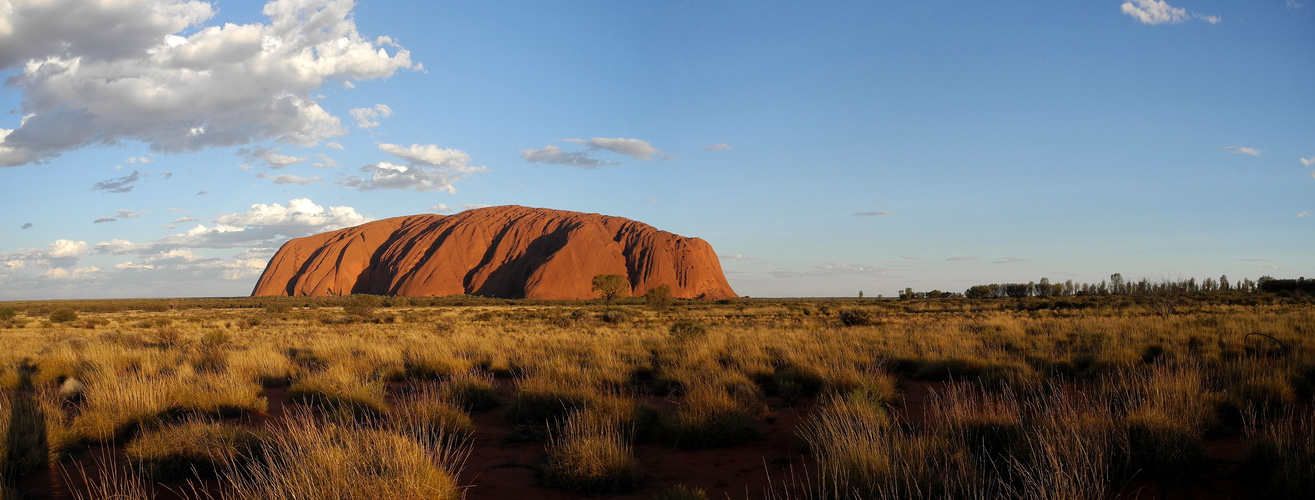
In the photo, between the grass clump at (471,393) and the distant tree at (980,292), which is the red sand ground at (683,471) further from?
the distant tree at (980,292)

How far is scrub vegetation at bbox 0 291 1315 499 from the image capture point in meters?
4.04

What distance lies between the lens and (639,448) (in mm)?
5977

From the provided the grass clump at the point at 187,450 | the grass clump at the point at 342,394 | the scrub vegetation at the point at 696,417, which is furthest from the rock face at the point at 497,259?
the grass clump at the point at 187,450

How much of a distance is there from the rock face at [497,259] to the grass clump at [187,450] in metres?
75.9

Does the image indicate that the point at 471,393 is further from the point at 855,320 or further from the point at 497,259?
the point at 497,259

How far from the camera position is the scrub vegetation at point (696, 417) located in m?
4.04

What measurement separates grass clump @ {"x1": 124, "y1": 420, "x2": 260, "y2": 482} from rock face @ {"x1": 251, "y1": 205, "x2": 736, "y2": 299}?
249 ft

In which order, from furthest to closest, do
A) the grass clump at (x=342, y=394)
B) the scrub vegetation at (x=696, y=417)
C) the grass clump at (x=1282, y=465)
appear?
1. the grass clump at (x=342, y=394)
2. the scrub vegetation at (x=696, y=417)
3. the grass clump at (x=1282, y=465)

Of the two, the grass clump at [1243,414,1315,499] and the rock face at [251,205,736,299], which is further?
the rock face at [251,205,736,299]

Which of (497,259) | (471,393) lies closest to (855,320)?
(471,393)

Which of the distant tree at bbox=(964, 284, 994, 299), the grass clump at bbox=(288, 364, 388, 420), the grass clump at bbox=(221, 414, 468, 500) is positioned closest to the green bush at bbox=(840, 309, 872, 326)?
the grass clump at bbox=(288, 364, 388, 420)

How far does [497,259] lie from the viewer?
9162 cm

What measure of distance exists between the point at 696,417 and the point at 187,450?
434 centimetres

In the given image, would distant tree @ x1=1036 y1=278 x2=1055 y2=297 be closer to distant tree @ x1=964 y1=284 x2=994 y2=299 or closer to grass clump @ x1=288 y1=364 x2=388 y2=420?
distant tree @ x1=964 y1=284 x2=994 y2=299
